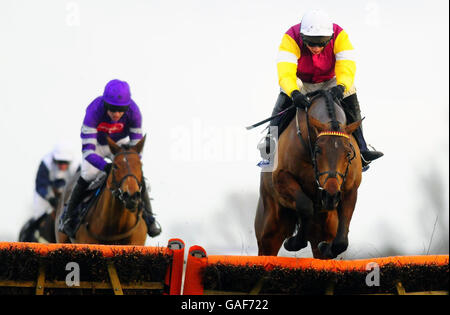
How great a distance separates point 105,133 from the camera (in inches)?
335

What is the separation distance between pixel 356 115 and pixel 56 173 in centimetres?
503

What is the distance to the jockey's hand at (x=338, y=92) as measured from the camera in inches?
272

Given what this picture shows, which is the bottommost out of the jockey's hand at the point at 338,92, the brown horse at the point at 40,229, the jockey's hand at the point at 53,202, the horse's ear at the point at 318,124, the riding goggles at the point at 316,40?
the brown horse at the point at 40,229

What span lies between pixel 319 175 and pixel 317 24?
1453 mm

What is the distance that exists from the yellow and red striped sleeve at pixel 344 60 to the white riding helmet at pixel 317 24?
0.21 meters

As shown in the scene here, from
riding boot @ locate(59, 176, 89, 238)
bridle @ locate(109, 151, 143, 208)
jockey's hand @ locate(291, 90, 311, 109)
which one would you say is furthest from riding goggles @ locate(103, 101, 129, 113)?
jockey's hand @ locate(291, 90, 311, 109)

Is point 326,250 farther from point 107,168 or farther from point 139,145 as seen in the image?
point 107,168

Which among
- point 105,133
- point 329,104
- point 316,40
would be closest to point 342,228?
point 329,104

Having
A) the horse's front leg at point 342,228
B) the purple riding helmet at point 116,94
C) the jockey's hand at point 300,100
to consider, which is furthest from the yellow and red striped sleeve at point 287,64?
the purple riding helmet at point 116,94

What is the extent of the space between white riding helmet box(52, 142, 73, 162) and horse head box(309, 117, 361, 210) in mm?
5260

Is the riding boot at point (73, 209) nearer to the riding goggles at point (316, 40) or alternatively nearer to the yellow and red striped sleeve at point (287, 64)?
the yellow and red striped sleeve at point (287, 64)
